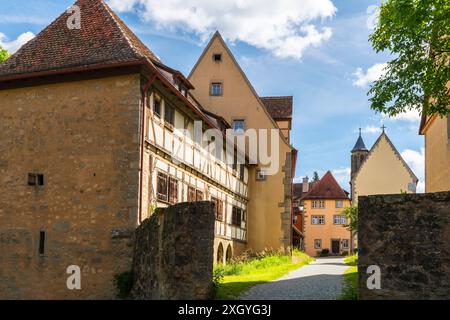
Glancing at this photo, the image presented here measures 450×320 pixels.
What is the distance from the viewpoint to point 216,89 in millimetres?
37281

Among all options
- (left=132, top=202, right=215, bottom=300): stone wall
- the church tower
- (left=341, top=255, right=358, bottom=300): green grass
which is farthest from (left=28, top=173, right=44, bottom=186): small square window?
the church tower

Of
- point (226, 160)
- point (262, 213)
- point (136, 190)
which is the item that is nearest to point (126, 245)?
point (136, 190)

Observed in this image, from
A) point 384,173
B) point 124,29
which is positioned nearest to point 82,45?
point 124,29

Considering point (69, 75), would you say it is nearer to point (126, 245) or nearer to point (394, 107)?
point (126, 245)

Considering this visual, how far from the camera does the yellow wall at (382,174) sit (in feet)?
195

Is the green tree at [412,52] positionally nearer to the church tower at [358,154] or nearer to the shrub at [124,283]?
the shrub at [124,283]

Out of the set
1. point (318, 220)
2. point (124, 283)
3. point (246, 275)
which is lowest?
point (246, 275)

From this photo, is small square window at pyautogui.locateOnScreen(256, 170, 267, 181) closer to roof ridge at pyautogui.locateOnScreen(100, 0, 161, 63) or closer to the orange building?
roof ridge at pyautogui.locateOnScreen(100, 0, 161, 63)

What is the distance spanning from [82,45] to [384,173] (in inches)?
1750

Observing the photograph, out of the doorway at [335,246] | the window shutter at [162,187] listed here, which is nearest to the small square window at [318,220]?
the doorway at [335,246]

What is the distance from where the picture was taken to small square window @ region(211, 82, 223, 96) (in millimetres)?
37219

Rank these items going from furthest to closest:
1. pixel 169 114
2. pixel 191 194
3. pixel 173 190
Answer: pixel 191 194
pixel 173 190
pixel 169 114

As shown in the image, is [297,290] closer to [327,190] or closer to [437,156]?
[437,156]
